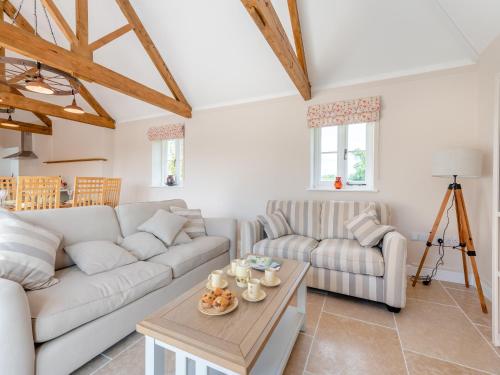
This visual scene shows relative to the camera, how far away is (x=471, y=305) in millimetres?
1991

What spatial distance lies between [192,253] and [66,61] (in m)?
2.39

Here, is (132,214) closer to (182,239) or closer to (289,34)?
(182,239)

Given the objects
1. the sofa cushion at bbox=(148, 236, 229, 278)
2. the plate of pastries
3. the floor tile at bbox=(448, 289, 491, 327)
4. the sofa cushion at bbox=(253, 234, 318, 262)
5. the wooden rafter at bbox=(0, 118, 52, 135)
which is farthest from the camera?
the wooden rafter at bbox=(0, 118, 52, 135)

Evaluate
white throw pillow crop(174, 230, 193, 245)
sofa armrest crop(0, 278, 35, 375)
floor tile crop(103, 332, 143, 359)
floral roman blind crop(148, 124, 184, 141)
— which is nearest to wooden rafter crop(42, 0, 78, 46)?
floral roman blind crop(148, 124, 184, 141)

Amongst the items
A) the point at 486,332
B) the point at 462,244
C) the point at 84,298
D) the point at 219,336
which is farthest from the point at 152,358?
the point at 462,244

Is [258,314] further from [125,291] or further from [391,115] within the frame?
[391,115]

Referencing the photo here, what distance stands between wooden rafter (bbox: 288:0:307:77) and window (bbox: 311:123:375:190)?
2.93 ft

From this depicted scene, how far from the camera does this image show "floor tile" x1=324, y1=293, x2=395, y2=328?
1.80 m

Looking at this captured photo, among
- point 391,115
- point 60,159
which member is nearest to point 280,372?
point 391,115

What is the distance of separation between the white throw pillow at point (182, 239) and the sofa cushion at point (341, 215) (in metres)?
1.50

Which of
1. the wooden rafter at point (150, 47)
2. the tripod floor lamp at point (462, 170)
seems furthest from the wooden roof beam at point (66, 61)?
the tripod floor lamp at point (462, 170)

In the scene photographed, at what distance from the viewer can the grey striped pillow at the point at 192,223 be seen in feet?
8.58

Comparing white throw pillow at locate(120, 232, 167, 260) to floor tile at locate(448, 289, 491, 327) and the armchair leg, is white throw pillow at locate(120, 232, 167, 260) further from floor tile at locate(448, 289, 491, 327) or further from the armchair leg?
floor tile at locate(448, 289, 491, 327)

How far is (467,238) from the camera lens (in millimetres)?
2043
